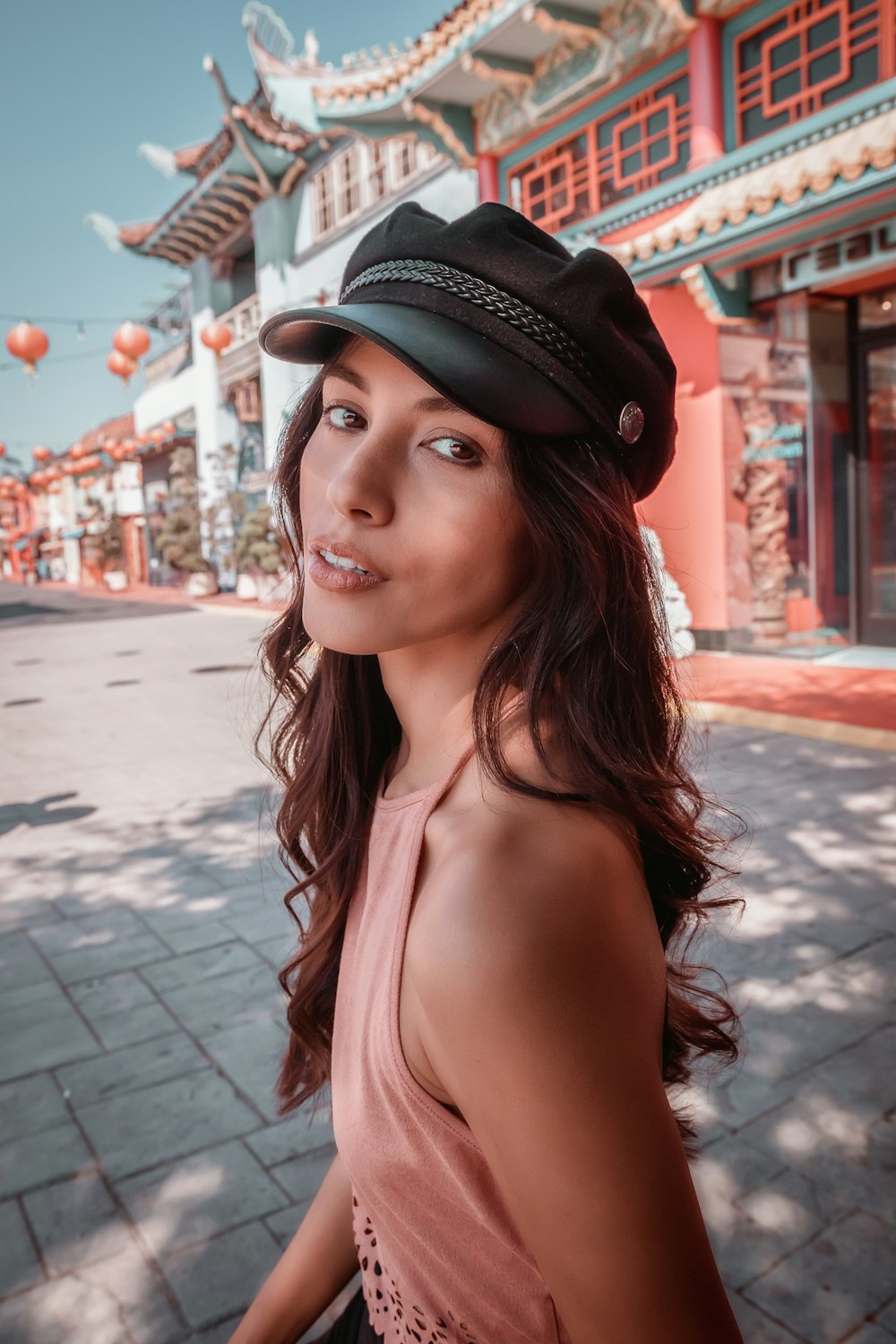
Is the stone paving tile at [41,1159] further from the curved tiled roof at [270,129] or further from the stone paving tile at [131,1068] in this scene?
the curved tiled roof at [270,129]

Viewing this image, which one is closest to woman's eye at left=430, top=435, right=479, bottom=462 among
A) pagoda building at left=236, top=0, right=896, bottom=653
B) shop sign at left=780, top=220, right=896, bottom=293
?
pagoda building at left=236, top=0, right=896, bottom=653

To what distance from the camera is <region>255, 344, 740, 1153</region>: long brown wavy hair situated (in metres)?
0.93

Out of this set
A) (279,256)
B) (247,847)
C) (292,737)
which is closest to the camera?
(292,737)

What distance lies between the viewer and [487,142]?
11664 millimetres

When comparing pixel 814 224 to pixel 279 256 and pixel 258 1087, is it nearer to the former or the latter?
pixel 258 1087

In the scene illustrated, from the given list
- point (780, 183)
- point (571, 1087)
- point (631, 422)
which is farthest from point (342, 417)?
point (780, 183)

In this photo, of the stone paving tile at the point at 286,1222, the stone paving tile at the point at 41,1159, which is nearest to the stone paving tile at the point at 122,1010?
the stone paving tile at the point at 41,1159

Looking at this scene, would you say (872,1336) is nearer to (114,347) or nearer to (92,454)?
(114,347)

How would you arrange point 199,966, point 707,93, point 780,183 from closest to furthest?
point 199,966
point 780,183
point 707,93

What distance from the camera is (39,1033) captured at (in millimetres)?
3285

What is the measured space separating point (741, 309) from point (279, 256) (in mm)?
14882

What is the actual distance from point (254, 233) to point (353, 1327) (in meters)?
24.5

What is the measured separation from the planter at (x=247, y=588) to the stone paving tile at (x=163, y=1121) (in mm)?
19115

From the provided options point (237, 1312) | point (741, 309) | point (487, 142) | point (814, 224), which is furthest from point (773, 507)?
point (237, 1312)
